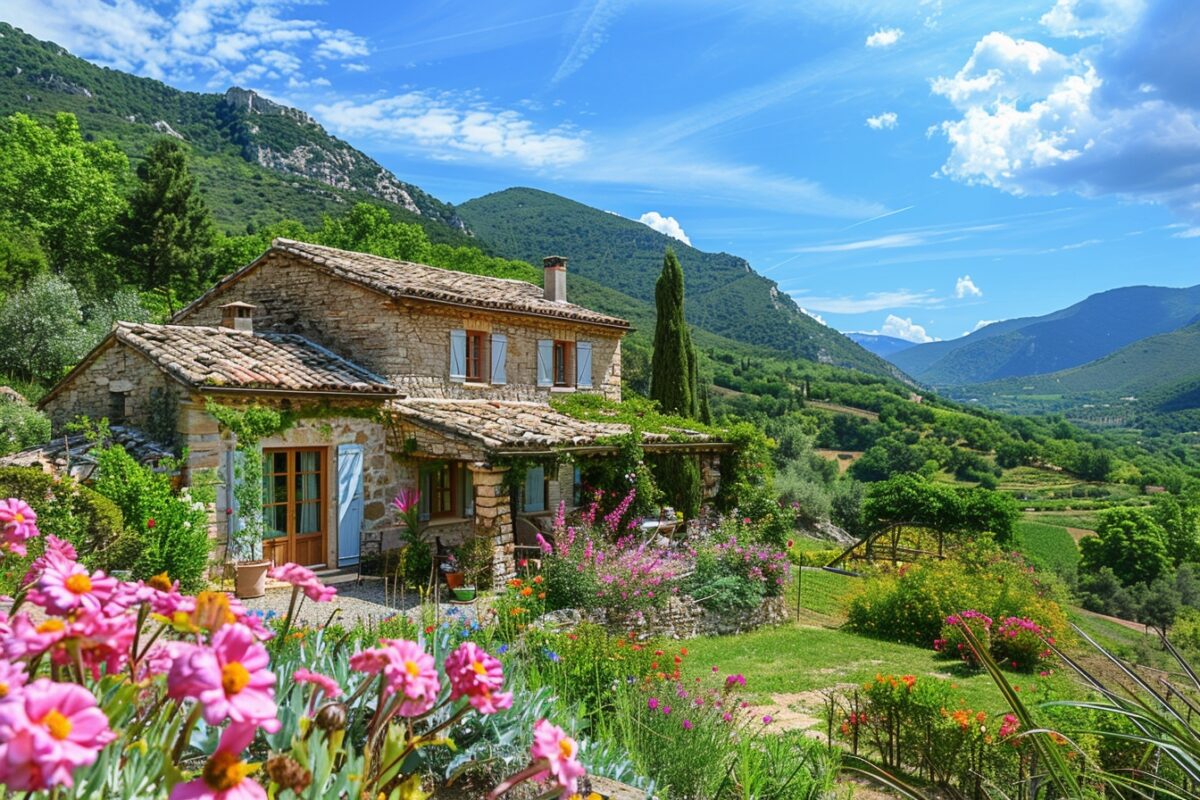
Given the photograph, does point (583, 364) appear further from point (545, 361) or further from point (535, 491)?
point (535, 491)

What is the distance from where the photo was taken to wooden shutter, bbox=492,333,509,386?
16.0 metres

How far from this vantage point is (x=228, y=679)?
121cm

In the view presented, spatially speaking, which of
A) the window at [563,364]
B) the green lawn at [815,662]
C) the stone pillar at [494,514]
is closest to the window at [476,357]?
the window at [563,364]

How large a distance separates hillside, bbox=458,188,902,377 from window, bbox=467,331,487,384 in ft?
241

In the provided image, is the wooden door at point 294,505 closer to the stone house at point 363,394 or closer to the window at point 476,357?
the stone house at point 363,394

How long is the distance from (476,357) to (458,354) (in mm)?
726

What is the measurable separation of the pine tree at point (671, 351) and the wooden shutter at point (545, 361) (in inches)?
236

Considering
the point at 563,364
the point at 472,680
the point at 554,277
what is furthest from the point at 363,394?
the point at 472,680

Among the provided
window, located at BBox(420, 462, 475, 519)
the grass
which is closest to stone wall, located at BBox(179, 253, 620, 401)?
window, located at BBox(420, 462, 475, 519)

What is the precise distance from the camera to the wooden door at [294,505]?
11.7m

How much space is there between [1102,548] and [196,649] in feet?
149

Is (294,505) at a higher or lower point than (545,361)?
lower

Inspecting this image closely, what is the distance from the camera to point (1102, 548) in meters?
37.7

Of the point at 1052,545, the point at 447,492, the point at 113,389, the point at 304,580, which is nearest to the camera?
the point at 304,580
